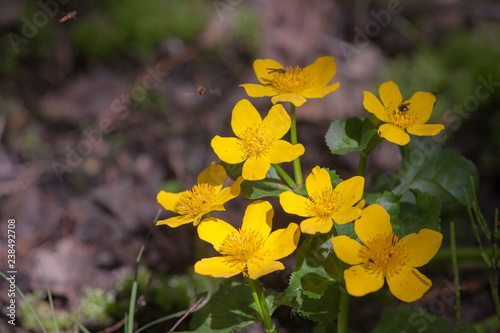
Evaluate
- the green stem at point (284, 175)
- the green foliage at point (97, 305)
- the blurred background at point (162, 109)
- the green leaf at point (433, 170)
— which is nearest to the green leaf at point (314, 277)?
the green stem at point (284, 175)

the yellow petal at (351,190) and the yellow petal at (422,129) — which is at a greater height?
the yellow petal at (422,129)

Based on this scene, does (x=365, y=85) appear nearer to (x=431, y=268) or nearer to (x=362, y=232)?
(x=431, y=268)

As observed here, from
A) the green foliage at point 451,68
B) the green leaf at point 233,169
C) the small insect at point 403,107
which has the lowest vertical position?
the green foliage at point 451,68

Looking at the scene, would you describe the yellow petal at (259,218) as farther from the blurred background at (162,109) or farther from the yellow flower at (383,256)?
the blurred background at (162,109)

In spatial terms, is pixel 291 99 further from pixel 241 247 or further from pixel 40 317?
pixel 40 317

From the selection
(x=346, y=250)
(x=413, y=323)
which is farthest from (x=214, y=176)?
(x=413, y=323)

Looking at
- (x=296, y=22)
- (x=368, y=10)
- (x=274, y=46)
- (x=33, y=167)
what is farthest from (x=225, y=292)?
(x=368, y=10)

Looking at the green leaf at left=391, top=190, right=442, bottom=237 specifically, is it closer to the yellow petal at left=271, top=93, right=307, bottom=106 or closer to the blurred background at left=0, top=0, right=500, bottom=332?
the yellow petal at left=271, top=93, right=307, bottom=106
